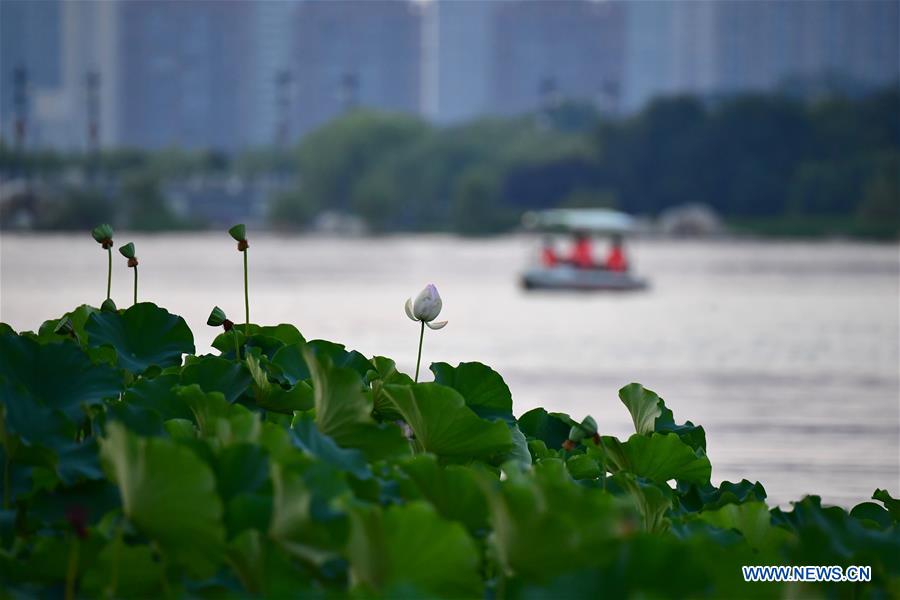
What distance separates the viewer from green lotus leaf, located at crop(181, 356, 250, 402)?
9.00 ft

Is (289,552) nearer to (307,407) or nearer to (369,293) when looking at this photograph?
(307,407)

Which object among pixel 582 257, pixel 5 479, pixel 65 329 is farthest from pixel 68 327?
pixel 582 257

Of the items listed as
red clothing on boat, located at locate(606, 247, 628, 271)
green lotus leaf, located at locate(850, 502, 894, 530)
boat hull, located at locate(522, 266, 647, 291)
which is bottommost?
boat hull, located at locate(522, 266, 647, 291)

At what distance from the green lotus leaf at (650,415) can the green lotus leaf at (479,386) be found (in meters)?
0.20

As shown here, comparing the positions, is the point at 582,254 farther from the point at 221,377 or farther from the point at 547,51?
the point at 547,51

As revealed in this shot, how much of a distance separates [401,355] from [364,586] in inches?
548

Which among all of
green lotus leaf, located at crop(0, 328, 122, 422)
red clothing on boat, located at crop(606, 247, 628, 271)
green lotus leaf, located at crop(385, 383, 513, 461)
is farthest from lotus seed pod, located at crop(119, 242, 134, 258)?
red clothing on boat, located at crop(606, 247, 628, 271)

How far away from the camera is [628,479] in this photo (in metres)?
2.58

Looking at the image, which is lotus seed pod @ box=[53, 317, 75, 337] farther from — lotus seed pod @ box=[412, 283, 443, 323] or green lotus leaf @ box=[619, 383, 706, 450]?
green lotus leaf @ box=[619, 383, 706, 450]

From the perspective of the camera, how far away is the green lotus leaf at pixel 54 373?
2.52 metres

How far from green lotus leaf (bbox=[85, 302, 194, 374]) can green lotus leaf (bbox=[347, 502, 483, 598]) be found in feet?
4.34

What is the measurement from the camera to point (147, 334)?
3068 mm

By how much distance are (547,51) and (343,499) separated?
631 feet

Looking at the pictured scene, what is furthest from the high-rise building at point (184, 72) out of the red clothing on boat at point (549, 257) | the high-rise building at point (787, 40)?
the red clothing on boat at point (549, 257)
